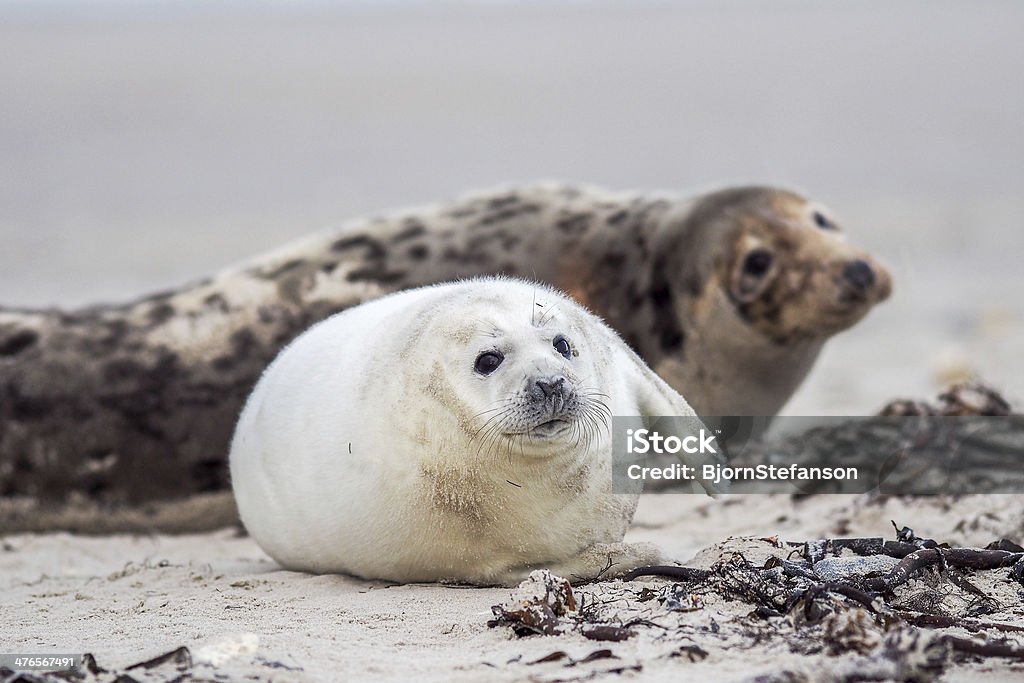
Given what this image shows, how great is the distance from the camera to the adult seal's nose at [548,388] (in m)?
3.72

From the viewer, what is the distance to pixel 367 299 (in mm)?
6285

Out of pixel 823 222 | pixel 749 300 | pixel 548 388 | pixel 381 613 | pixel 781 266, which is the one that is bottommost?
pixel 381 613

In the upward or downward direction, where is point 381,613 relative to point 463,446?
downward

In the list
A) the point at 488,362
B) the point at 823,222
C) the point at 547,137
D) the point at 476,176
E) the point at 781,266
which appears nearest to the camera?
the point at 488,362

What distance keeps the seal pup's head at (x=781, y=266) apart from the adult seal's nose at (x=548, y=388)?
8.97 ft

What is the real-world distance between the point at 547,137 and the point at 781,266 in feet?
61.1

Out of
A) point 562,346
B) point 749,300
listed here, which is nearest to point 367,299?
point 749,300

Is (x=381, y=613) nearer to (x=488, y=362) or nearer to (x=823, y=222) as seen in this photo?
(x=488, y=362)

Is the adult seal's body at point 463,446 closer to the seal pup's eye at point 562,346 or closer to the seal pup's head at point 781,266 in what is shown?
the seal pup's eye at point 562,346

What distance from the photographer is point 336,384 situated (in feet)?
14.2

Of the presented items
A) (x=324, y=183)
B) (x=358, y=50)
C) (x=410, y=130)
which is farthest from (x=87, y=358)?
(x=358, y=50)

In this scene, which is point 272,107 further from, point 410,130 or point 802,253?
point 802,253

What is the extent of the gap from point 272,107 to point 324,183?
7.65m

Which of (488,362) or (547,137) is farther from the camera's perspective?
(547,137)
